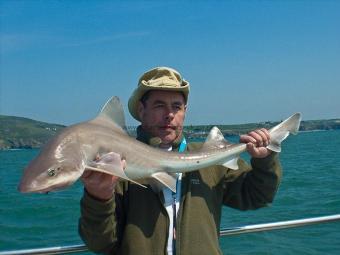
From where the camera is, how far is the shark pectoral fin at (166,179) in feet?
10.5

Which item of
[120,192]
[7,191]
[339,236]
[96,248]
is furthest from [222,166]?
[7,191]

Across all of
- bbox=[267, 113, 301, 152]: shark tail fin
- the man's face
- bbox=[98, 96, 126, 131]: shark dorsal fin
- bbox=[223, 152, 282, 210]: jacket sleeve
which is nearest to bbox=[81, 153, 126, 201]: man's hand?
bbox=[98, 96, 126, 131]: shark dorsal fin

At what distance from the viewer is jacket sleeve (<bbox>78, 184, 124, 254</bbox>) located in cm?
297

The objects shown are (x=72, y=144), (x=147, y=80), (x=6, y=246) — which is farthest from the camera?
(x=6, y=246)

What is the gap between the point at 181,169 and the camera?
335cm

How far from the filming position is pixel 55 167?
248 cm

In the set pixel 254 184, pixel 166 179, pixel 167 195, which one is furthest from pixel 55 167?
pixel 254 184

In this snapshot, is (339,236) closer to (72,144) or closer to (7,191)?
(72,144)

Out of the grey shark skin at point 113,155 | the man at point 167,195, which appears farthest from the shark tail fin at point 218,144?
the man at point 167,195

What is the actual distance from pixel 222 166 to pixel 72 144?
4.71 feet

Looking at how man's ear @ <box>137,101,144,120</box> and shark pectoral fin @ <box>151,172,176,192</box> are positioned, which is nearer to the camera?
shark pectoral fin @ <box>151,172,176,192</box>

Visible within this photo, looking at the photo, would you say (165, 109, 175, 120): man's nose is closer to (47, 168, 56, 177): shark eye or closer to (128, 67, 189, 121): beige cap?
(128, 67, 189, 121): beige cap

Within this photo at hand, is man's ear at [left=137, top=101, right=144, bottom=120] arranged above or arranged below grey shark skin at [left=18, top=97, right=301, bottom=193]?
above

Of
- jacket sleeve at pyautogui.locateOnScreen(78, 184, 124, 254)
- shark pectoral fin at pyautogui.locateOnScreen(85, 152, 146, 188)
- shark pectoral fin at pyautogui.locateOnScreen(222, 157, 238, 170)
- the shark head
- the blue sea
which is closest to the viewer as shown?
the shark head
